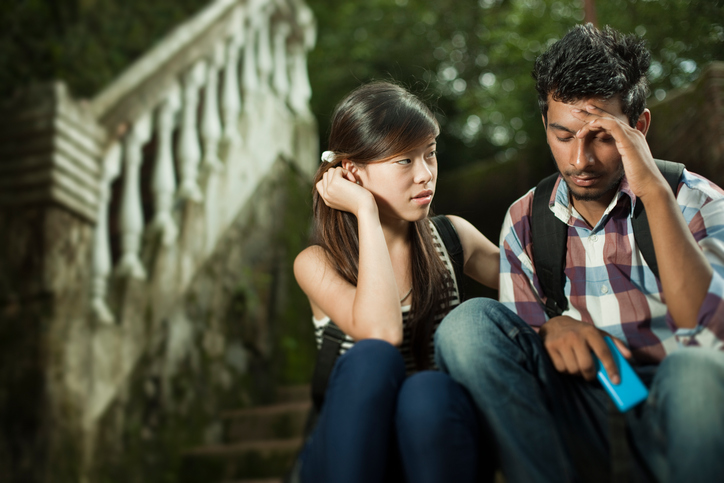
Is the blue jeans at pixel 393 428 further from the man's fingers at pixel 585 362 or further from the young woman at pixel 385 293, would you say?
the man's fingers at pixel 585 362

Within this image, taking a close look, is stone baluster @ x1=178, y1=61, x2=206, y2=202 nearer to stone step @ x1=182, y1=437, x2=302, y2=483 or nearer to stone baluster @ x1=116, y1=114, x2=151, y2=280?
stone baluster @ x1=116, y1=114, x2=151, y2=280

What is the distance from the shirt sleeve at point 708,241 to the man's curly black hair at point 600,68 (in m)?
0.15

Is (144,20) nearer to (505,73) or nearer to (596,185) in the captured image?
(505,73)

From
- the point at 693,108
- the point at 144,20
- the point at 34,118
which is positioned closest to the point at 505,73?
the point at 693,108

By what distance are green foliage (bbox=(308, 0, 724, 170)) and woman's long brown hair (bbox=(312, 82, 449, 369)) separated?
0.11 m

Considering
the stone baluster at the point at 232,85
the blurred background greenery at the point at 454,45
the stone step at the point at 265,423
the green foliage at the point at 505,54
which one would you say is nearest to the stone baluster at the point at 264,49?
the stone baluster at the point at 232,85

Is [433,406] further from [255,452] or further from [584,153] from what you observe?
[255,452]

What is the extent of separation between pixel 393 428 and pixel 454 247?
0.48 m

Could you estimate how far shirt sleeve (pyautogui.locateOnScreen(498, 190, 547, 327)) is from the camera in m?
1.08

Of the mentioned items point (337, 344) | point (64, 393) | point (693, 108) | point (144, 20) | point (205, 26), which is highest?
point (144, 20)

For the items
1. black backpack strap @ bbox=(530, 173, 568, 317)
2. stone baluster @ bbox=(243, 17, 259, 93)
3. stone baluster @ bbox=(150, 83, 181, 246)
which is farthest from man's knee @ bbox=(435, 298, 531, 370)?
stone baluster @ bbox=(243, 17, 259, 93)

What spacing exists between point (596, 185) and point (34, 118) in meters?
1.85

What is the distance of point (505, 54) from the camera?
4.67ft

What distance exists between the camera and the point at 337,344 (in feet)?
4.01
